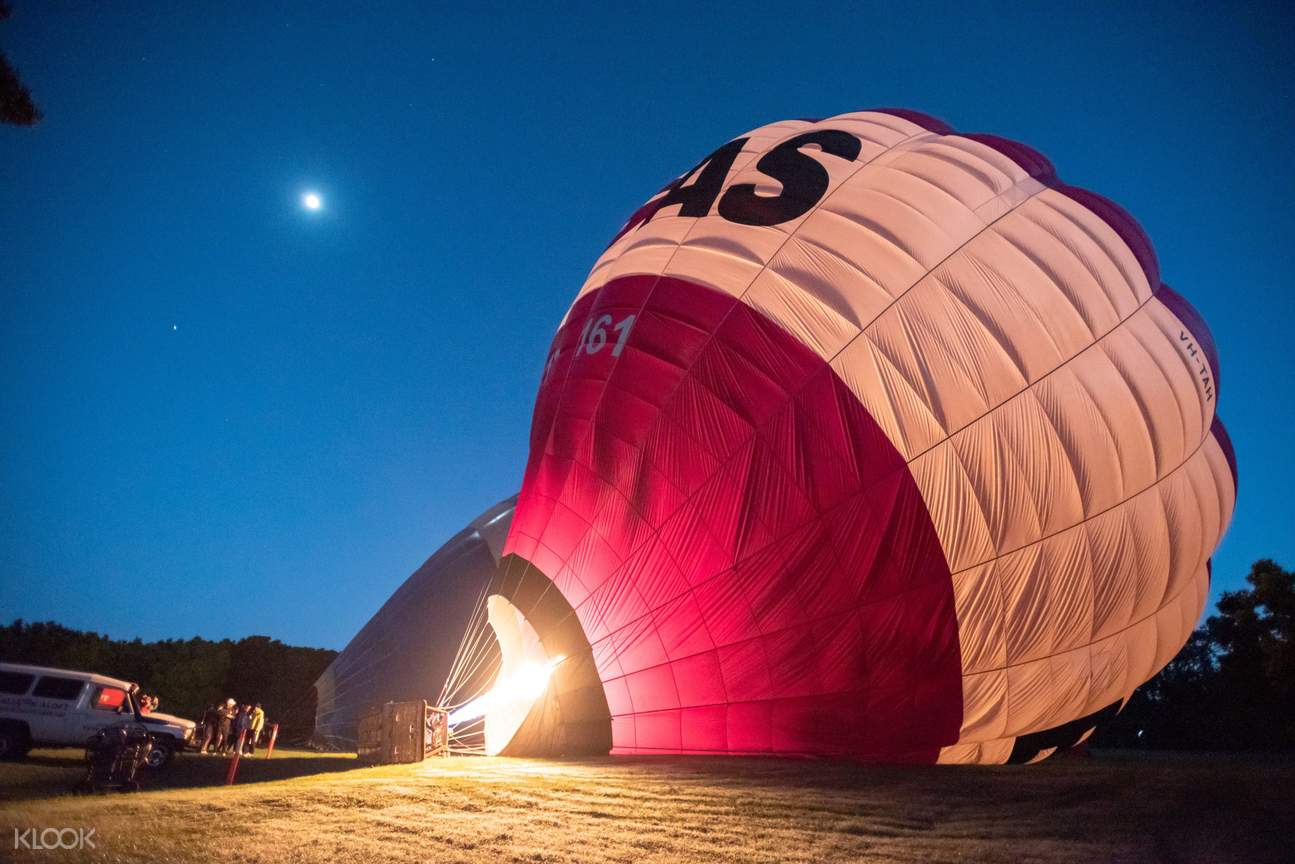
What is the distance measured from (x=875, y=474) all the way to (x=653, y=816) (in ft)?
9.84

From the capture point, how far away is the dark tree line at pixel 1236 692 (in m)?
17.4

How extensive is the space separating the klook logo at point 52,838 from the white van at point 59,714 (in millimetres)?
4685

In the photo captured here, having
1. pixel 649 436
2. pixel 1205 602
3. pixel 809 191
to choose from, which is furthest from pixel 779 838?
pixel 1205 602

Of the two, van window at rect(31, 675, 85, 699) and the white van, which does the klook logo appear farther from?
van window at rect(31, 675, 85, 699)

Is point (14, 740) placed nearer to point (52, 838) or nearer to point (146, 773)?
point (146, 773)

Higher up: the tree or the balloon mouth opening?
the tree

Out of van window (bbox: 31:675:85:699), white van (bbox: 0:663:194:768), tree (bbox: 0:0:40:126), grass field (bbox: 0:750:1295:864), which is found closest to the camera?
grass field (bbox: 0:750:1295:864)

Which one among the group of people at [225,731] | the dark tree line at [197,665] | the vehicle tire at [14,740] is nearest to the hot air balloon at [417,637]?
the group of people at [225,731]

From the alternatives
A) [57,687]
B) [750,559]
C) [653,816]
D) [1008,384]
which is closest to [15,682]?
[57,687]

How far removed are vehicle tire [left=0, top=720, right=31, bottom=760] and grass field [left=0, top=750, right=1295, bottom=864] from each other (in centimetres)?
195

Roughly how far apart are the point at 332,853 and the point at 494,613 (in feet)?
14.0

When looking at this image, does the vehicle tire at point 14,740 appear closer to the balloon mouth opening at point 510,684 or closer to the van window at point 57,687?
the van window at point 57,687

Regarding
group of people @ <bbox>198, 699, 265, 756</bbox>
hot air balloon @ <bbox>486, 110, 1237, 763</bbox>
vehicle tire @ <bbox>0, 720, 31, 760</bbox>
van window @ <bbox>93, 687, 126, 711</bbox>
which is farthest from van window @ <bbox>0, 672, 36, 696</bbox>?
hot air balloon @ <bbox>486, 110, 1237, 763</bbox>

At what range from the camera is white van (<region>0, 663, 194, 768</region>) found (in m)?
7.24
